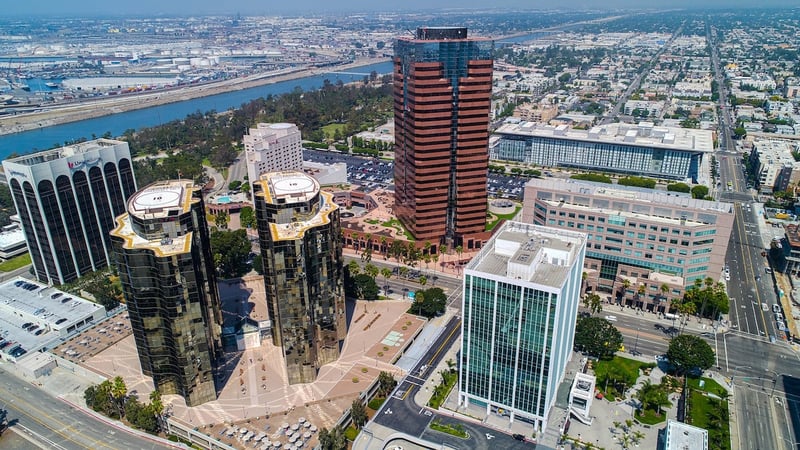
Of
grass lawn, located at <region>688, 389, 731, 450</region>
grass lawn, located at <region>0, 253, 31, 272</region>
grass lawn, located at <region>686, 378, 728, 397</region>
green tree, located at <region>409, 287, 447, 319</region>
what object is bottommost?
grass lawn, located at <region>686, 378, 728, 397</region>

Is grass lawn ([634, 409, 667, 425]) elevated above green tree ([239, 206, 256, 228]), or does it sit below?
below

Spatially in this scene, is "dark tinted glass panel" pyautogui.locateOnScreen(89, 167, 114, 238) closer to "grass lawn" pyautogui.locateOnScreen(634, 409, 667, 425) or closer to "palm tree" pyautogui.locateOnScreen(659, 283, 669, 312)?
"grass lawn" pyautogui.locateOnScreen(634, 409, 667, 425)

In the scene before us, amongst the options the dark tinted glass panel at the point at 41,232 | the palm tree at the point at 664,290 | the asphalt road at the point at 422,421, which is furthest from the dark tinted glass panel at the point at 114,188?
the palm tree at the point at 664,290

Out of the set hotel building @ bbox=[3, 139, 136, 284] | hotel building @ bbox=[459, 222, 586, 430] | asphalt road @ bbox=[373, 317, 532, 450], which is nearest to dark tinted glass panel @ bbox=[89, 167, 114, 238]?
hotel building @ bbox=[3, 139, 136, 284]

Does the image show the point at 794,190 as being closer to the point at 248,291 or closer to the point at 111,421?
the point at 248,291

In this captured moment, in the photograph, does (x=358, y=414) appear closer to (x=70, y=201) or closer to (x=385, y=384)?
(x=385, y=384)

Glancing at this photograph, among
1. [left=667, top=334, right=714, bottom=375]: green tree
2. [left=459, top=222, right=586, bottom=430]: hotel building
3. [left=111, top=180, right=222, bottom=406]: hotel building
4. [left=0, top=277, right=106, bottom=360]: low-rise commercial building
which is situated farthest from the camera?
[left=0, top=277, right=106, bottom=360]: low-rise commercial building
